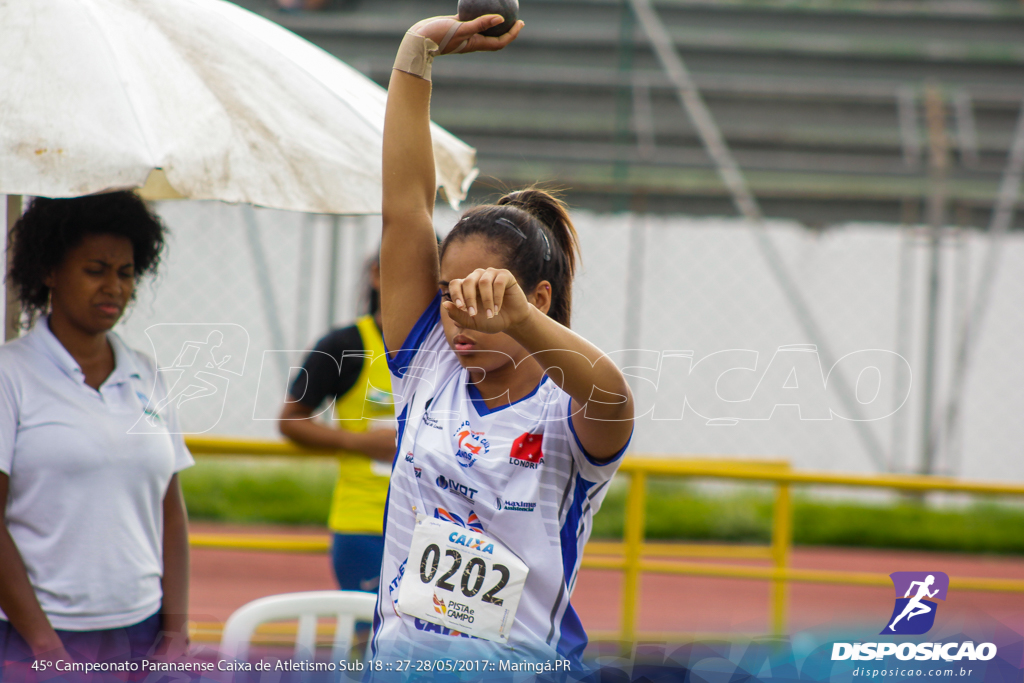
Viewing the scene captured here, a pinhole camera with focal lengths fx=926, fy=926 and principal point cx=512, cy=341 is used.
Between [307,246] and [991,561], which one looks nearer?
[307,246]

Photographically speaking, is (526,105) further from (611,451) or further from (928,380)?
(611,451)

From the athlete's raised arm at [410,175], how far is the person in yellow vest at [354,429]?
1462 millimetres

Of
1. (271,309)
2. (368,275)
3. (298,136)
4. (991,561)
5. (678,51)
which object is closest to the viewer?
(298,136)

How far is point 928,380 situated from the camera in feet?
20.5

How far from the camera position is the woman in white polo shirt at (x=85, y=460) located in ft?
6.06

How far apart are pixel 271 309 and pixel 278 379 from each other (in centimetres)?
49

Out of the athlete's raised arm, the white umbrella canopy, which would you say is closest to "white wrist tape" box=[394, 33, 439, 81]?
the athlete's raised arm

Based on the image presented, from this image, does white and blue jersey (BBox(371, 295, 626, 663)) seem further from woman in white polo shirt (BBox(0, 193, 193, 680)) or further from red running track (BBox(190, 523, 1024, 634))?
red running track (BBox(190, 523, 1024, 634))

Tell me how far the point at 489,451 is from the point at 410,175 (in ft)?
1.65

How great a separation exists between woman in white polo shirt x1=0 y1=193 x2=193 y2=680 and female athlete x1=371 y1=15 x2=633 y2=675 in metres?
0.72

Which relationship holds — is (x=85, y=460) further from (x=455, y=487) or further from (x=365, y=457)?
(x=365, y=457)

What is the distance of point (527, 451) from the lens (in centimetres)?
142

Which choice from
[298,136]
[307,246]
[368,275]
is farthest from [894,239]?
[298,136]

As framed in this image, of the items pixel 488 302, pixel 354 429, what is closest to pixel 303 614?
pixel 354 429
